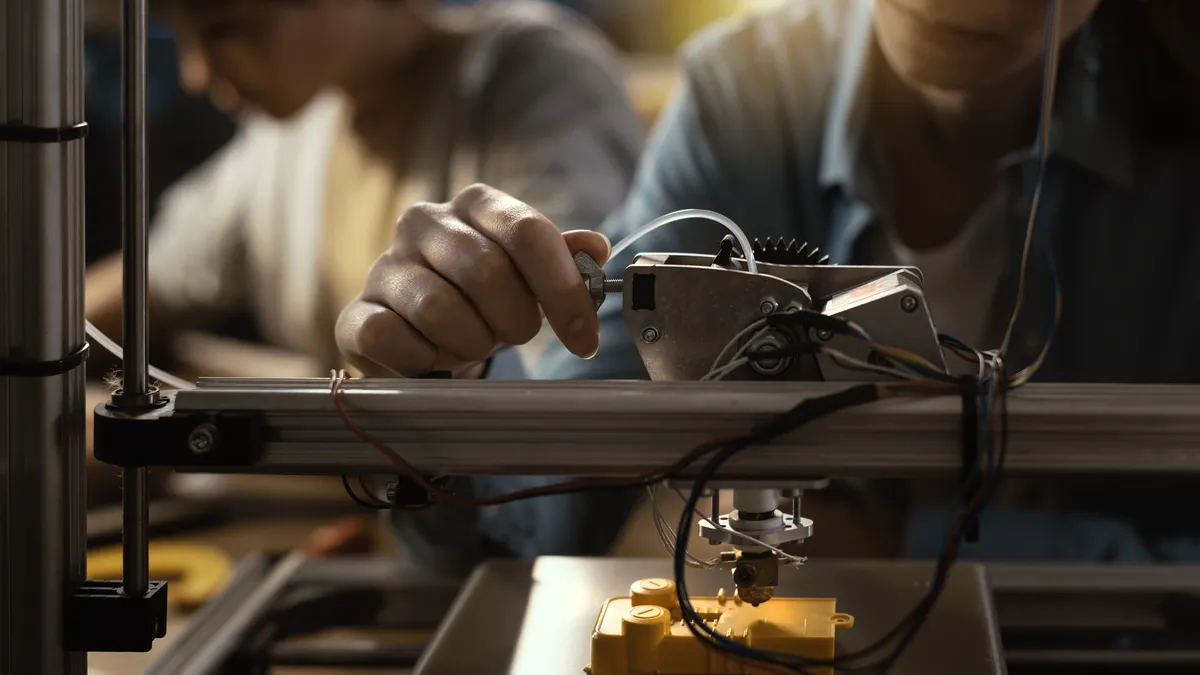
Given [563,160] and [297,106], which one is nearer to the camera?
[563,160]

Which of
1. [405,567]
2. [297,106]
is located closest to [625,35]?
[297,106]

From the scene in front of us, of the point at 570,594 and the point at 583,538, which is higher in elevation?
the point at 570,594

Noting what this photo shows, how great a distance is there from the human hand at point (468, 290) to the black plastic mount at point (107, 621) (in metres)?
0.18

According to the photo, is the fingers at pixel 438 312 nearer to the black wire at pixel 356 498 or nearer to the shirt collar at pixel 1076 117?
the black wire at pixel 356 498

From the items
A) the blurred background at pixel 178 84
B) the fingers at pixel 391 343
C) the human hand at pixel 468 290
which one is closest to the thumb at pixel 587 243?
the human hand at pixel 468 290

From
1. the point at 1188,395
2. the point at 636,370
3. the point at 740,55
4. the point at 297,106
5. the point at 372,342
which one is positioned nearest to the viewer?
the point at 1188,395

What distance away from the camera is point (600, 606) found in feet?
2.30

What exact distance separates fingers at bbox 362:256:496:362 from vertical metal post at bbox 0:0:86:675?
0.55 feet

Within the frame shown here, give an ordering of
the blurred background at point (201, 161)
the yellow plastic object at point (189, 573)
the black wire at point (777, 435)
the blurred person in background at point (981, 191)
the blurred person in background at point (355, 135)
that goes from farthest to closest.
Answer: the blurred background at point (201, 161)
the blurred person in background at point (355, 135)
the yellow plastic object at point (189, 573)
the blurred person in background at point (981, 191)
the black wire at point (777, 435)

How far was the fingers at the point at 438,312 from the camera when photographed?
0.64 meters

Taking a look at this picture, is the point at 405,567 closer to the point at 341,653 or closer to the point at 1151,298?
the point at 341,653

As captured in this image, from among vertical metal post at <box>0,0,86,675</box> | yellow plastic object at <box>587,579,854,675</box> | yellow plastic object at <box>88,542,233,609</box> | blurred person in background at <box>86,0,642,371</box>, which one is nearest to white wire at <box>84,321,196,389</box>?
vertical metal post at <box>0,0,86,675</box>

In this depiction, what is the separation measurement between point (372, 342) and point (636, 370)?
1.45ft

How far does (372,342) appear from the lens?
64cm
